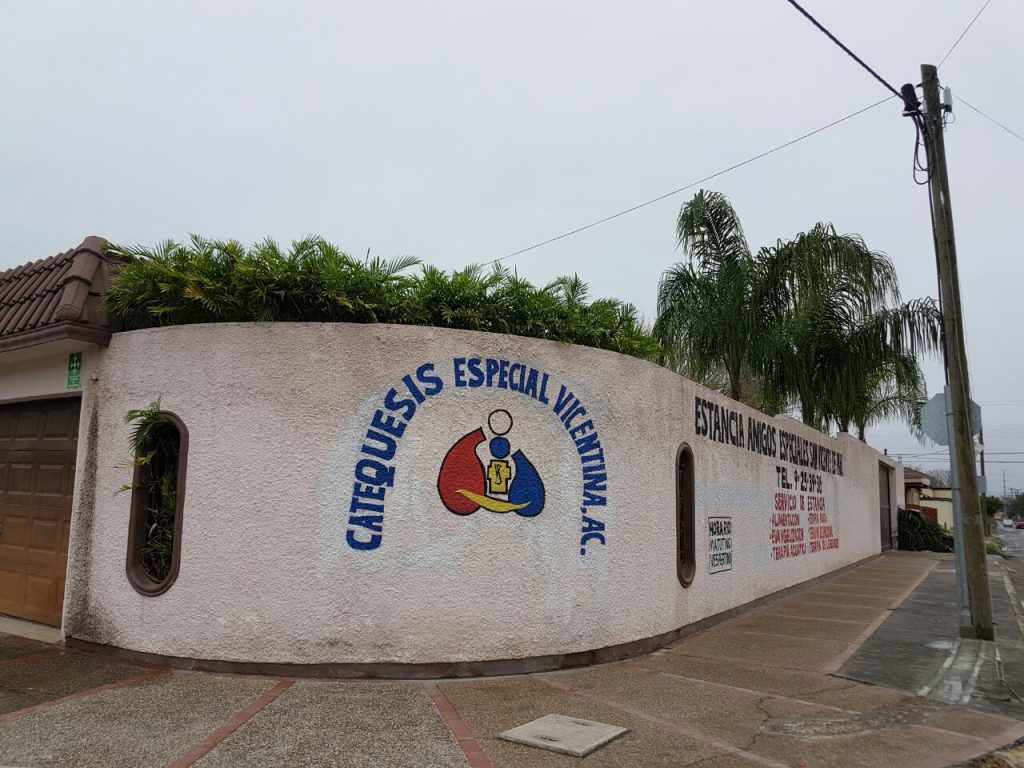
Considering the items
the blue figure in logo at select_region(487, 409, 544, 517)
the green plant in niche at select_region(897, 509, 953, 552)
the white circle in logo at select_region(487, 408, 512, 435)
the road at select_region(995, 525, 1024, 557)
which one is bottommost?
the road at select_region(995, 525, 1024, 557)

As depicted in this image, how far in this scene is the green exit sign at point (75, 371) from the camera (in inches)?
308

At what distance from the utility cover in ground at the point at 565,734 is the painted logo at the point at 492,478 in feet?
6.42

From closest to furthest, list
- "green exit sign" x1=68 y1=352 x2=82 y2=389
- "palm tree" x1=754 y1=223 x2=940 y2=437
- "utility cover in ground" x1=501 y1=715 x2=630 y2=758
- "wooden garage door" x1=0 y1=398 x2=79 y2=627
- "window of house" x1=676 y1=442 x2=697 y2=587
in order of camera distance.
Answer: "utility cover in ground" x1=501 y1=715 x2=630 y2=758 → "green exit sign" x1=68 y1=352 x2=82 y2=389 → "wooden garage door" x1=0 y1=398 x2=79 y2=627 → "window of house" x1=676 y1=442 x2=697 y2=587 → "palm tree" x1=754 y1=223 x2=940 y2=437

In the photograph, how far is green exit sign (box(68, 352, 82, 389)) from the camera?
7.81m

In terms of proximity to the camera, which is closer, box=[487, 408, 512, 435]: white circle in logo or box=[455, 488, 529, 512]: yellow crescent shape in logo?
box=[455, 488, 529, 512]: yellow crescent shape in logo

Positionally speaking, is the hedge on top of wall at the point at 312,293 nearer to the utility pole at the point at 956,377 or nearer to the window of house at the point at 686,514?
the window of house at the point at 686,514

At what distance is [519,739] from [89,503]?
15.9 feet

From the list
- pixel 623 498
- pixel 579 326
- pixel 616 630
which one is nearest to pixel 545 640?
pixel 616 630

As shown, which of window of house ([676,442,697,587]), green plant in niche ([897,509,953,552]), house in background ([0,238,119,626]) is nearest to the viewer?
house in background ([0,238,119,626])

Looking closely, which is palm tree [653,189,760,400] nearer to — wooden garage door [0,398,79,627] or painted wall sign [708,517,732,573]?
painted wall sign [708,517,732,573]

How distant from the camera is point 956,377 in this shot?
9.47 meters

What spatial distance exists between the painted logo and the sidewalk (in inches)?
58.9

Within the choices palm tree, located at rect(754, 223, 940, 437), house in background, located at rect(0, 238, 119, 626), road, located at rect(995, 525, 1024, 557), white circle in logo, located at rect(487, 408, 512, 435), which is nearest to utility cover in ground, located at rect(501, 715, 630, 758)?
white circle in logo, located at rect(487, 408, 512, 435)

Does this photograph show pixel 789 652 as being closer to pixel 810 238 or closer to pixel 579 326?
pixel 579 326
